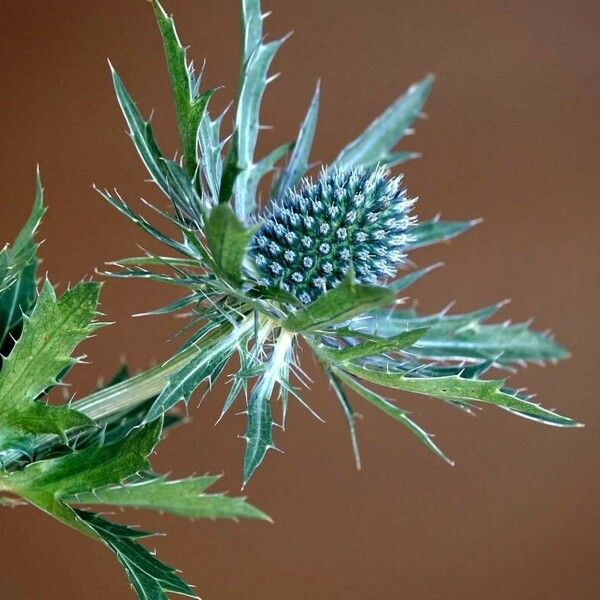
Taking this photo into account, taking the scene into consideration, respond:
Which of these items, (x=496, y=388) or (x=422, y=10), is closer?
(x=496, y=388)

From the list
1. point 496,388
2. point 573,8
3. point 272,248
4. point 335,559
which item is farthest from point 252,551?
point 573,8

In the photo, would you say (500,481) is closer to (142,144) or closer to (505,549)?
(505,549)

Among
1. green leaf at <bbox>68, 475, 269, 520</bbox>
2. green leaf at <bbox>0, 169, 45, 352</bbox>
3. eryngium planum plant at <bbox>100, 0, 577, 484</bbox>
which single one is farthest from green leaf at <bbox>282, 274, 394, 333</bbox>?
green leaf at <bbox>0, 169, 45, 352</bbox>

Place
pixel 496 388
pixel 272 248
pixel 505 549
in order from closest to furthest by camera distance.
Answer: pixel 496 388 → pixel 272 248 → pixel 505 549

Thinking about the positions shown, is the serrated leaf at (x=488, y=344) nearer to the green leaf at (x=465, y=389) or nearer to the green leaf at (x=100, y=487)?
the green leaf at (x=465, y=389)

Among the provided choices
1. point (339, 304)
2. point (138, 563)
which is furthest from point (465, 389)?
point (138, 563)

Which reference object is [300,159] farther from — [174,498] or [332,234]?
[174,498]

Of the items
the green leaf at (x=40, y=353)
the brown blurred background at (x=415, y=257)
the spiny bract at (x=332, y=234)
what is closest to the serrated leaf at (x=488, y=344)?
the spiny bract at (x=332, y=234)
